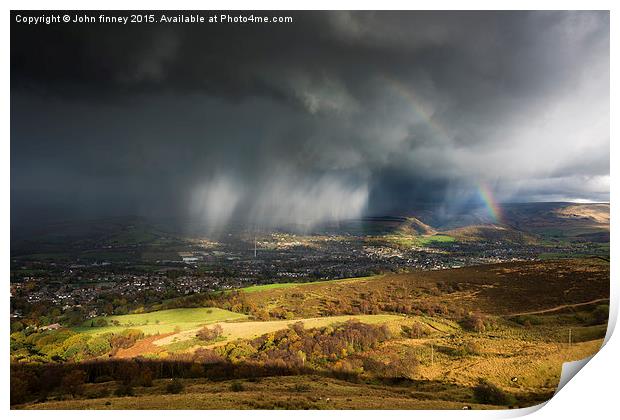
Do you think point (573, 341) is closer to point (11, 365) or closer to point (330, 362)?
point (330, 362)

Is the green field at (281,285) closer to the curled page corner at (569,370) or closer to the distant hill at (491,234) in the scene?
the distant hill at (491,234)

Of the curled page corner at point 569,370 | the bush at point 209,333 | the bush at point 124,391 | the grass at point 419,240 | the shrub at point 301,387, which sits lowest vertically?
the bush at point 124,391

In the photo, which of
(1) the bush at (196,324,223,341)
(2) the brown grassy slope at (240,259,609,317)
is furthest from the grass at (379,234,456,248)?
(1) the bush at (196,324,223,341)

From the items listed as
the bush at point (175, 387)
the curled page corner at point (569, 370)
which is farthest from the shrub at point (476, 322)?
the bush at point (175, 387)

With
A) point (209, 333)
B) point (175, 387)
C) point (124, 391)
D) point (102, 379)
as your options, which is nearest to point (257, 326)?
point (209, 333)
